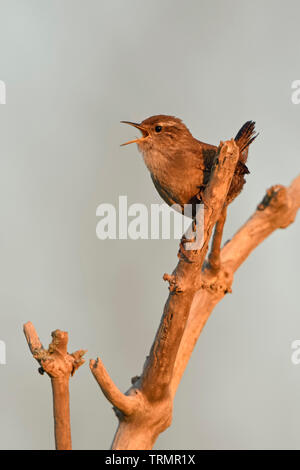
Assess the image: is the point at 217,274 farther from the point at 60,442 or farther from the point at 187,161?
the point at 60,442

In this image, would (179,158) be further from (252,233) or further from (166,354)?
(166,354)

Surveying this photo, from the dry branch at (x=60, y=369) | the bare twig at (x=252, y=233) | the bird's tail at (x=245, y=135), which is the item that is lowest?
the dry branch at (x=60, y=369)

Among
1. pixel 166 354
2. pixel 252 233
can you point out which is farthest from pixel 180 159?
pixel 166 354

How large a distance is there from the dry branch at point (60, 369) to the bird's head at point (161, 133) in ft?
5.13

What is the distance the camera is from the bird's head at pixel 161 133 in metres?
3.40

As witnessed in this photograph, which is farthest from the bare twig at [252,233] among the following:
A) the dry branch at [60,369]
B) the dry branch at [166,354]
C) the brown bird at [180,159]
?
the dry branch at [60,369]

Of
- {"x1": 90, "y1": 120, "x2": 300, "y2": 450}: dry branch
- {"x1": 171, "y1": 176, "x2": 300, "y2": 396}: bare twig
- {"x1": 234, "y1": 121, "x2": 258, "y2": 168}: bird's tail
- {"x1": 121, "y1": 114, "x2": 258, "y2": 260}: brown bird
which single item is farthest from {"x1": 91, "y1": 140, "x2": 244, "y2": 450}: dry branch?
{"x1": 171, "y1": 176, "x2": 300, "y2": 396}: bare twig

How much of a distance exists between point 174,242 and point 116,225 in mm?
693

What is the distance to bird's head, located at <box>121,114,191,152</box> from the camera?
11.2 feet

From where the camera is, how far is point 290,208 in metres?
4.04

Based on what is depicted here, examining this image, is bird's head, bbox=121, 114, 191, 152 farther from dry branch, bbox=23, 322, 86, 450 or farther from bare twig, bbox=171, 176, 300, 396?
dry branch, bbox=23, 322, 86, 450

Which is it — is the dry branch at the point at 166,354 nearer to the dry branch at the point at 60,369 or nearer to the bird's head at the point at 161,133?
the dry branch at the point at 60,369
